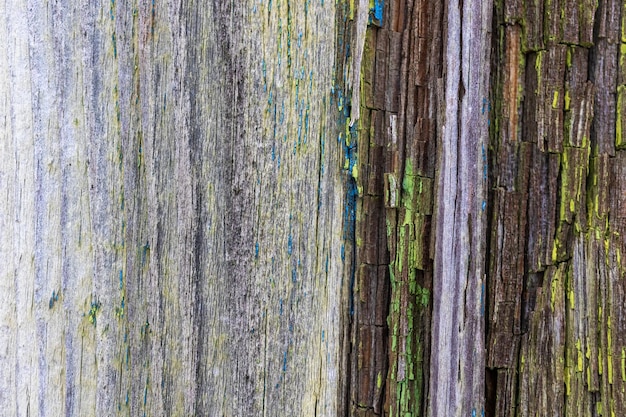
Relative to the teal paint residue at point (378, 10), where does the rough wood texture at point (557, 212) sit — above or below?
below

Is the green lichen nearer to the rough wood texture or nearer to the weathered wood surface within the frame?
the rough wood texture

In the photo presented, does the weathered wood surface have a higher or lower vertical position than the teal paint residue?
lower

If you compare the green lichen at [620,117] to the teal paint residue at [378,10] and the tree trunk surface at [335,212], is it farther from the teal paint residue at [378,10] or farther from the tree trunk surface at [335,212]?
the teal paint residue at [378,10]

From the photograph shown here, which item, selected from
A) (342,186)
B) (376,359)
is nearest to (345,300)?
(376,359)

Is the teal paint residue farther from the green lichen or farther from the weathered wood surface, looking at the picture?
the green lichen

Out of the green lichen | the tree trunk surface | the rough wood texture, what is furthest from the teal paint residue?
the green lichen

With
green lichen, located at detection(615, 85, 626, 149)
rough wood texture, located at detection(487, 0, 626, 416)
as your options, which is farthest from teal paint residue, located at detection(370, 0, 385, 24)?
green lichen, located at detection(615, 85, 626, 149)

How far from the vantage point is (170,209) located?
→ 1.31 metres

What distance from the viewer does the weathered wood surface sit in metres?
1.25

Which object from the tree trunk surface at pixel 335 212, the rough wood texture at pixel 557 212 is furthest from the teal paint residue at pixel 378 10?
the rough wood texture at pixel 557 212

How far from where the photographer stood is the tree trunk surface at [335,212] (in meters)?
1.28

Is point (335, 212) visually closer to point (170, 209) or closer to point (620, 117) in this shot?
point (170, 209)

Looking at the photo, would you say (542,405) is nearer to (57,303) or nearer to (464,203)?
(464,203)

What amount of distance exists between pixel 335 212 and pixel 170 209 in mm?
→ 388
